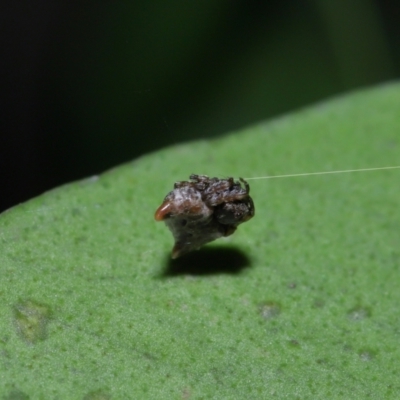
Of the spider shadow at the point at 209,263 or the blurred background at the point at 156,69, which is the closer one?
the spider shadow at the point at 209,263

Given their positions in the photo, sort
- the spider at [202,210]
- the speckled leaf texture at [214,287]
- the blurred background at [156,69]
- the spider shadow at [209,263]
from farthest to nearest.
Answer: the blurred background at [156,69] → the spider shadow at [209,263] → the spider at [202,210] → the speckled leaf texture at [214,287]

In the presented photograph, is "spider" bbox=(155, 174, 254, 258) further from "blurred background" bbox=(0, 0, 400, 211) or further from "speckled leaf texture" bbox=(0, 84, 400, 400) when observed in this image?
"blurred background" bbox=(0, 0, 400, 211)

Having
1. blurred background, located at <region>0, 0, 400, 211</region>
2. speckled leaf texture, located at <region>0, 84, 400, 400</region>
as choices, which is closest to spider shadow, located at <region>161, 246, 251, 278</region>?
speckled leaf texture, located at <region>0, 84, 400, 400</region>

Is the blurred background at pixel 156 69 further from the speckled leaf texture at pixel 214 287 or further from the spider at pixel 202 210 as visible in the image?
the spider at pixel 202 210

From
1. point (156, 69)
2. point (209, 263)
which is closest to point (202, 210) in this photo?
point (209, 263)

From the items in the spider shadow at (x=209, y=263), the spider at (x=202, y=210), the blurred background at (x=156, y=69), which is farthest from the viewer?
the blurred background at (x=156, y=69)

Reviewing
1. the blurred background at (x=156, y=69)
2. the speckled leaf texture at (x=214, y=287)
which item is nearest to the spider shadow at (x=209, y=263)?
the speckled leaf texture at (x=214, y=287)

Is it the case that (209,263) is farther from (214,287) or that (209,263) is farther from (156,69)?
(156,69)
